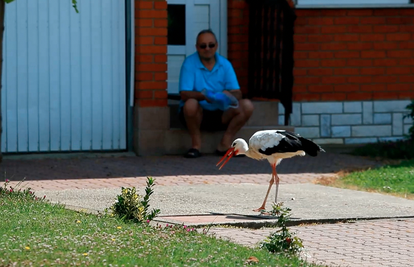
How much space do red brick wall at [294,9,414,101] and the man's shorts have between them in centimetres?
171

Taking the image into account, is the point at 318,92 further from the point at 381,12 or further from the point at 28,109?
the point at 28,109

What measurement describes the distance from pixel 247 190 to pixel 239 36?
4489 mm

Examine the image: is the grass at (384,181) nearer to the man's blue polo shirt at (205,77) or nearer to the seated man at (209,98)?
the seated man at (209,98)

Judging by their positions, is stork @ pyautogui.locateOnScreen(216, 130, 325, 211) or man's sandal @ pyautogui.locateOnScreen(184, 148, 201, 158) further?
man's sandal @ pyautogui.locateOnScreen(184, 148, 201, 158)

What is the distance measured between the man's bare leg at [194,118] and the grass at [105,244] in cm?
455

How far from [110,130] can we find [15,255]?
21.6 feet

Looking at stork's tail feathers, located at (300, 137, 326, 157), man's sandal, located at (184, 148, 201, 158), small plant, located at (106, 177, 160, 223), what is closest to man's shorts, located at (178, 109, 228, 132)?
man's sandal, located at (184, 148, 201, 158)

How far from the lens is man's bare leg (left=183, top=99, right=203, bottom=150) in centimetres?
1102

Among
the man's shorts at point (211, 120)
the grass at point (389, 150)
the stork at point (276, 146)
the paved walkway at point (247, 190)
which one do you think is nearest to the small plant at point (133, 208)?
the paved walkway at point (247, 190)

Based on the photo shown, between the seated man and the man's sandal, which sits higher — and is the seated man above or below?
above

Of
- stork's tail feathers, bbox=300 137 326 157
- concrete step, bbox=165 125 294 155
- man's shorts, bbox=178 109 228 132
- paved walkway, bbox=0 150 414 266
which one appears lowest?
paved walkway, bbox=0 150 414 266

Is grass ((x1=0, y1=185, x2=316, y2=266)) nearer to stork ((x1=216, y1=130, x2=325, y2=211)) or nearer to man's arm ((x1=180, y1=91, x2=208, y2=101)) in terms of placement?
stork ((x1=216, y1=130, x2=325, y2=211))

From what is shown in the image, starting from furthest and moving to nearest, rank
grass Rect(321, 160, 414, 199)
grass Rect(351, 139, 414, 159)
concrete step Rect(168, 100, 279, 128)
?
concrete step Rect(168, 100, 279, 128) < grass Rect(351, 139, 414, 159) < grass Rect(321, 160, 414, 199)

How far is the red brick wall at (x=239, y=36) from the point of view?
41.9 ft
